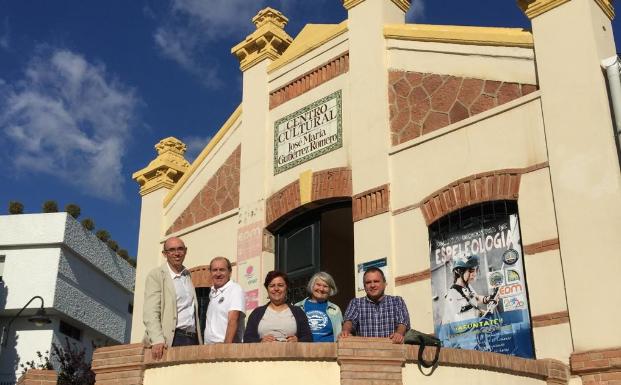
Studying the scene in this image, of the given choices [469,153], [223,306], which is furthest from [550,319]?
[223,306]

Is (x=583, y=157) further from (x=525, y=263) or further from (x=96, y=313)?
(x=96, y=313)

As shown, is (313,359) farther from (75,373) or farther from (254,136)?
(75,373)

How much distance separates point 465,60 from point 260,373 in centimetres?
568

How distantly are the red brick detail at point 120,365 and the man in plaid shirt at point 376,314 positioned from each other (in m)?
1.90

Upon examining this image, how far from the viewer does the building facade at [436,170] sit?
8.06 metres

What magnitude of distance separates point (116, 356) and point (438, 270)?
14.0 feet

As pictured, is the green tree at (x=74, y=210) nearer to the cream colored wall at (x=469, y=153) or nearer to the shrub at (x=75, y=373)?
the shrub at (x=75, y=373)

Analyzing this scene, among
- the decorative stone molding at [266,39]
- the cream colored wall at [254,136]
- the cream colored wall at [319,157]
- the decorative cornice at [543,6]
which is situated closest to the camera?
the decorative cornice at [543,6]

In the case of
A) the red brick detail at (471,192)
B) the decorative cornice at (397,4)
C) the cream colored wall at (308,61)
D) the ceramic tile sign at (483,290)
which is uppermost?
the decorative cornice at (397,4)

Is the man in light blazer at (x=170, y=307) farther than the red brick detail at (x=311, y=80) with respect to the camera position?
No

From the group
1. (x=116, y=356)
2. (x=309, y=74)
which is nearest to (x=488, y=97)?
(x=309, y=74)

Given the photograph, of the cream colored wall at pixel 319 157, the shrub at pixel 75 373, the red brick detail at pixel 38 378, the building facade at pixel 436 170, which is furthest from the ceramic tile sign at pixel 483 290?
the shrub at pixel 75 373

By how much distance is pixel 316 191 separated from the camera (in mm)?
11125

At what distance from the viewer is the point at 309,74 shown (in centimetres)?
1215
